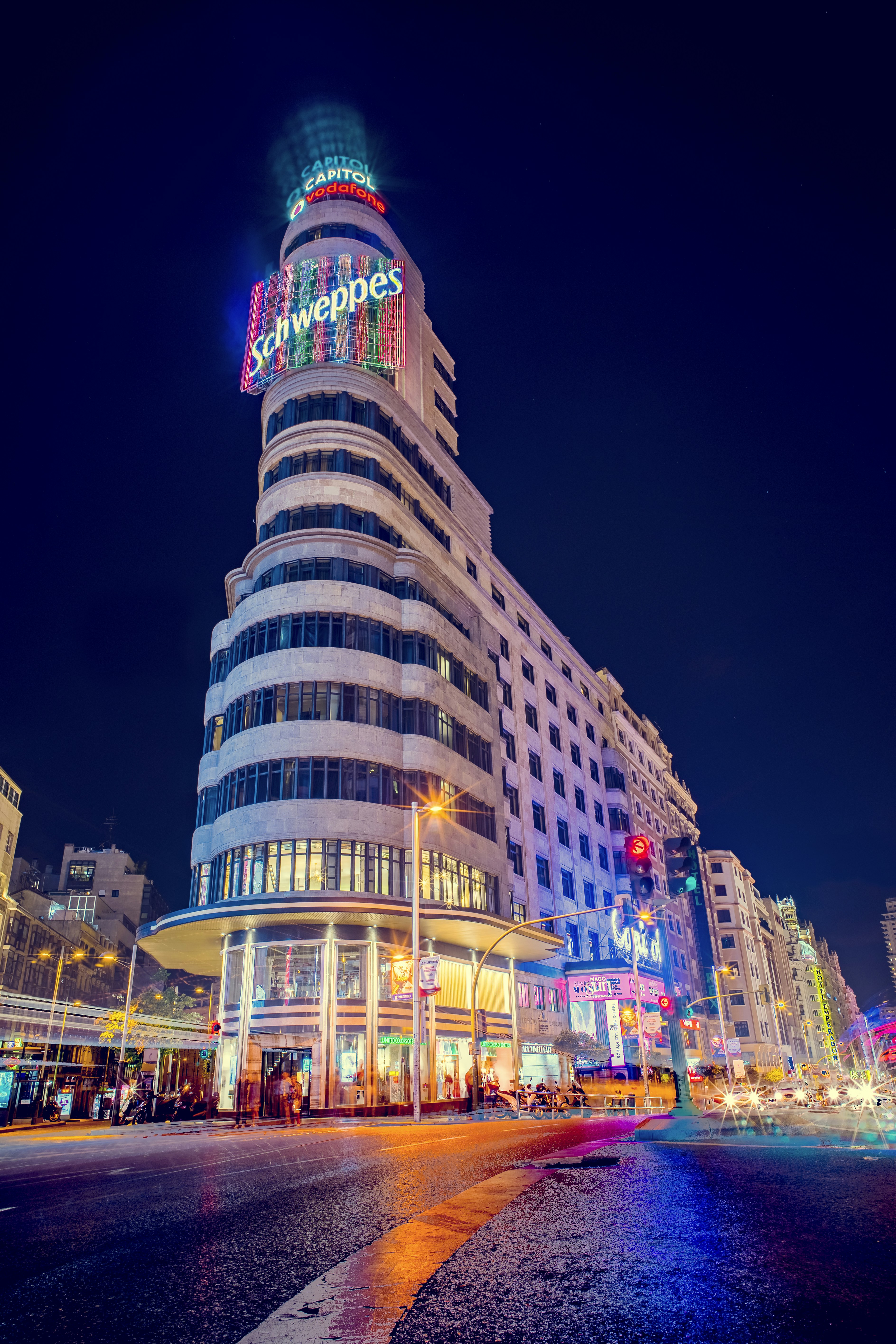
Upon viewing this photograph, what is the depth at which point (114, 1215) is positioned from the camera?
24.4 feet

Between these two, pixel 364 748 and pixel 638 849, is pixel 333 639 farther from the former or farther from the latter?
pixel 638 849

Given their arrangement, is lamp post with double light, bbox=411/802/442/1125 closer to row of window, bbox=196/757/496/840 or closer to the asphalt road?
row of window, bbox=196/757/496/840

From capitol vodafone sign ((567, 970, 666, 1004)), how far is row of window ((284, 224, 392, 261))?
168 ft

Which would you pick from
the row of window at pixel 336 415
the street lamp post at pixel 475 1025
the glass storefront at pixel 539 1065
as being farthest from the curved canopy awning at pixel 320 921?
the row of window at pixel 336 415

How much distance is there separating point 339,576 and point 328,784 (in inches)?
433

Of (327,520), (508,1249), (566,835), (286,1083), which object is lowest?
(508,1249)

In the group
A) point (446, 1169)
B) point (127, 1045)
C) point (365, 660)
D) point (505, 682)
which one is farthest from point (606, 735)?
point (446, 1169)

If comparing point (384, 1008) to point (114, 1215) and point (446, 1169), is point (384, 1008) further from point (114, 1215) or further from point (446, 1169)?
point (114, 1215)

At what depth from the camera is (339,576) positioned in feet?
144

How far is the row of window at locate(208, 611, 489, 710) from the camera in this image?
138ft

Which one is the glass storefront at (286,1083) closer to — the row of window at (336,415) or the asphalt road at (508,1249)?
the asphalt road at (508,1249)

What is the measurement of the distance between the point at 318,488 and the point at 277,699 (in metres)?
12.5

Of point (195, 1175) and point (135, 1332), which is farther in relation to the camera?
point (195, 1175)

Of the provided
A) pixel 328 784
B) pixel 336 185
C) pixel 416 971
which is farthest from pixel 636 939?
pixel 336 185
